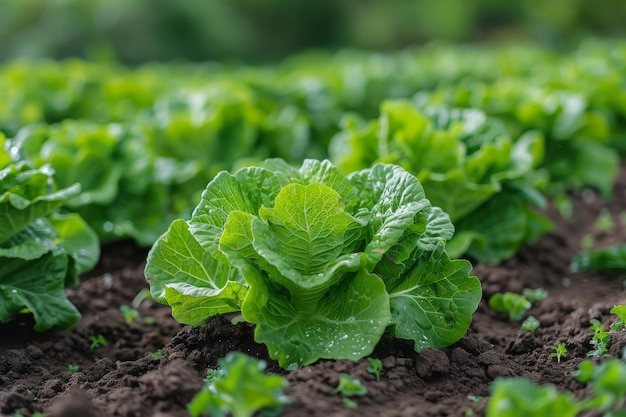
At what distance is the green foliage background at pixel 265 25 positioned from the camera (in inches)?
615

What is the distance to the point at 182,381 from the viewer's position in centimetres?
288

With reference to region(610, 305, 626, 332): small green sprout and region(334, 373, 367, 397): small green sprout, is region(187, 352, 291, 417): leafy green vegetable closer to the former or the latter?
region(334, 373, 367, 397): small green sprout

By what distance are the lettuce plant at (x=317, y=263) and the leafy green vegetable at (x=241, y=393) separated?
492 millimetres

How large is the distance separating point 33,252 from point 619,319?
2.73 meters

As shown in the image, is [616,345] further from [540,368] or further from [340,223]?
[340,223]

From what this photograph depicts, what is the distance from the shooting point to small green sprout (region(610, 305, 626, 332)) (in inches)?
130

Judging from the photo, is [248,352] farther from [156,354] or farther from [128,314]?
[128,314]

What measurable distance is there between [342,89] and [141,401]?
564cm

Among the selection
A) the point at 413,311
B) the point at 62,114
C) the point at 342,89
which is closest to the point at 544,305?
the point at 413,311

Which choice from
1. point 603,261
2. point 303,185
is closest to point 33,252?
point 303,185

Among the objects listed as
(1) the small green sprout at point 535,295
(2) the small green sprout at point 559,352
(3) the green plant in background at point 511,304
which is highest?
Answer: (2) the small green sprout at point 559,352

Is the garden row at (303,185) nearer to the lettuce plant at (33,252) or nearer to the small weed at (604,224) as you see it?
the lettuce plant at (33,252)

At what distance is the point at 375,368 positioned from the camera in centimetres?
304

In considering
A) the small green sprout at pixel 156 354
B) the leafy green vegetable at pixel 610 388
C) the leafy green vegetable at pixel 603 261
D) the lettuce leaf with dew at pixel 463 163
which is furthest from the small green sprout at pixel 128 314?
the leafy green vegetable at pixel 603 261
